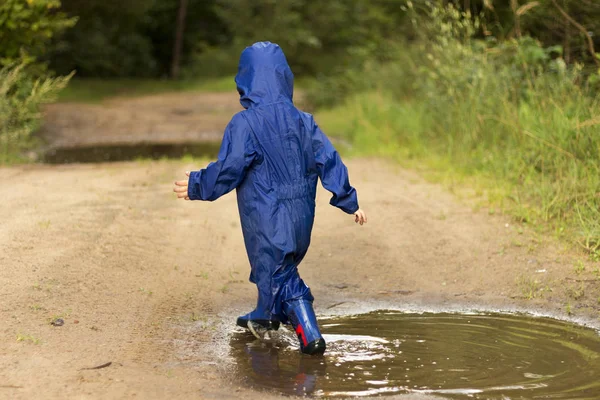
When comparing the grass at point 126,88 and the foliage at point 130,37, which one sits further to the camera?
the foliage at point 130,37

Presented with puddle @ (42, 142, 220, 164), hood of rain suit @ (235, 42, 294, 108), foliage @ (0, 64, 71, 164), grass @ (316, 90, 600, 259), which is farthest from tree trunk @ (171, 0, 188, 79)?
hood of rain suit @ (235, 42, 294, 108)

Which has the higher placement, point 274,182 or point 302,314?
point 274,182

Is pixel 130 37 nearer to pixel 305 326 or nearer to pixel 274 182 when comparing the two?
pixel 274 182

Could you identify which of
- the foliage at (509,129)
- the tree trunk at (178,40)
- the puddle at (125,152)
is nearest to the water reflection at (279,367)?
the foliage at (509,129)

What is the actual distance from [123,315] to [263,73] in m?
1.73

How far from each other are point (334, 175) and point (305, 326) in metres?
0.84

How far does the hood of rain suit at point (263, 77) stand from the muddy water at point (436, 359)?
1.41 metres

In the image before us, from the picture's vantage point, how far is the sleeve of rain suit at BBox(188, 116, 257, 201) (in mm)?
5121

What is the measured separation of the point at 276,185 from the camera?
16.9ft

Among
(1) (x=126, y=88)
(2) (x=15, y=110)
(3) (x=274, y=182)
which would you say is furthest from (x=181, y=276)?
(1) (x=126, y=88)

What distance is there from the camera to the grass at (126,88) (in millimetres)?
25281

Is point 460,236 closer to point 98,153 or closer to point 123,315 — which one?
point 123,315

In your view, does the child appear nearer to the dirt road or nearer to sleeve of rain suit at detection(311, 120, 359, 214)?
sleeve of rain suit at detection(311, 120, 359, 214)

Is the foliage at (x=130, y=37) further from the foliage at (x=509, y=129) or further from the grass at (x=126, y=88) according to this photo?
the foliage at (x=509, y=129)
